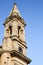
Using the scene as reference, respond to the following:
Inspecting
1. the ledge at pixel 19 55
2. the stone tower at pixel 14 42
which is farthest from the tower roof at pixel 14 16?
the ledge at pixel 19 55

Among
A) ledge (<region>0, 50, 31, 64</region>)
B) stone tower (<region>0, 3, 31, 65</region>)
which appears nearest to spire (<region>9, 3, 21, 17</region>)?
stone tower (<region>0, 3, 31, 65</region>)

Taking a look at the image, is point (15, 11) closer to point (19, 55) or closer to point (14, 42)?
point (14, 42)

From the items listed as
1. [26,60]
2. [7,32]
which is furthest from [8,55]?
[7,32]

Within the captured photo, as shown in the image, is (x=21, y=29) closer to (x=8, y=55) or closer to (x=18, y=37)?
(x=18, y=37)

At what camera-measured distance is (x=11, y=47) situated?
49562 millimetres

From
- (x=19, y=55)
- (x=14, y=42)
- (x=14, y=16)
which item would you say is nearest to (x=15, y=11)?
(x=14, y=16)

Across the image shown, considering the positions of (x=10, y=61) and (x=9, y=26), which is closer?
(x=10, y=61)

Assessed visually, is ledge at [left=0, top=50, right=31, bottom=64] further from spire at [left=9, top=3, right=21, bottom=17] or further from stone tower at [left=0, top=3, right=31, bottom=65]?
spire at [left=9, top=3, right=21, bottom=17]

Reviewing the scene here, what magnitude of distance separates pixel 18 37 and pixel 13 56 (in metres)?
6.23

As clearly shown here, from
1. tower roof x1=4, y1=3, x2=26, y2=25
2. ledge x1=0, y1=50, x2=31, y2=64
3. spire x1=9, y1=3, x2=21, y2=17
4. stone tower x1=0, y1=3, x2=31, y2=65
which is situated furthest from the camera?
spire x1=9, y1=3, x2=21, y2=17

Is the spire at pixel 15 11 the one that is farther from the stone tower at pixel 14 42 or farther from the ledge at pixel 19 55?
the ledge at pixel 19 55

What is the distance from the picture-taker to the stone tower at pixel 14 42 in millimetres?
47747

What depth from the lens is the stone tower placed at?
47747mm

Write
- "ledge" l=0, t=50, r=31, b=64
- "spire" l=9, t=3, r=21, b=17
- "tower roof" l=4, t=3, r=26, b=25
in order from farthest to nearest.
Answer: "spire" l=9, t=3, r=21, b=17 → "tower roof" l=4, t=3, r=26, b=25 → "ledge" l=0, t=50, r=31, b=64
